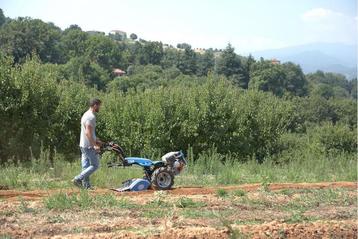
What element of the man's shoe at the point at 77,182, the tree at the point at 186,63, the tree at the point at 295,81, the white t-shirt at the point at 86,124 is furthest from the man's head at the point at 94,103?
the tree at the point at 186,63

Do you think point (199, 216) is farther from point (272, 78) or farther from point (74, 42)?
point (74, 42)

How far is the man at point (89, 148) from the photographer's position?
1084 centimetres

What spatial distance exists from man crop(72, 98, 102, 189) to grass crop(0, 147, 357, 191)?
1.45ft

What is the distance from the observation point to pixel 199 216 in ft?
26.2

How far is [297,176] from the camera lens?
14.1 m

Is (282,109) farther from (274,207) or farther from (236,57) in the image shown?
(236,57)

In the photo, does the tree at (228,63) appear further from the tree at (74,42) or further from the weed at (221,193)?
the weed at (221,193)

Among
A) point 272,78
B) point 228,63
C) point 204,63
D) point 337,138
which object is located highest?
point 204,63

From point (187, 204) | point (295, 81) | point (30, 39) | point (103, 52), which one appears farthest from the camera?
point (103, 52)

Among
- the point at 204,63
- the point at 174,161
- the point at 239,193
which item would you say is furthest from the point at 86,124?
the point at 204,63

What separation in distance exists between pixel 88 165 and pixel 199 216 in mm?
3888

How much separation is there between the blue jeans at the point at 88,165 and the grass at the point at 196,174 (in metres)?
0.44

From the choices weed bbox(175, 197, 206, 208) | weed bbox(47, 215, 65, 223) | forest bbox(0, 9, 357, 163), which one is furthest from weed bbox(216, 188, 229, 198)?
forest bbox(0, 9, 357, 163)

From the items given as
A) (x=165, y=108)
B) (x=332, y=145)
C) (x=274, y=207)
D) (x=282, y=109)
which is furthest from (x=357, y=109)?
(x=274, y=207)
